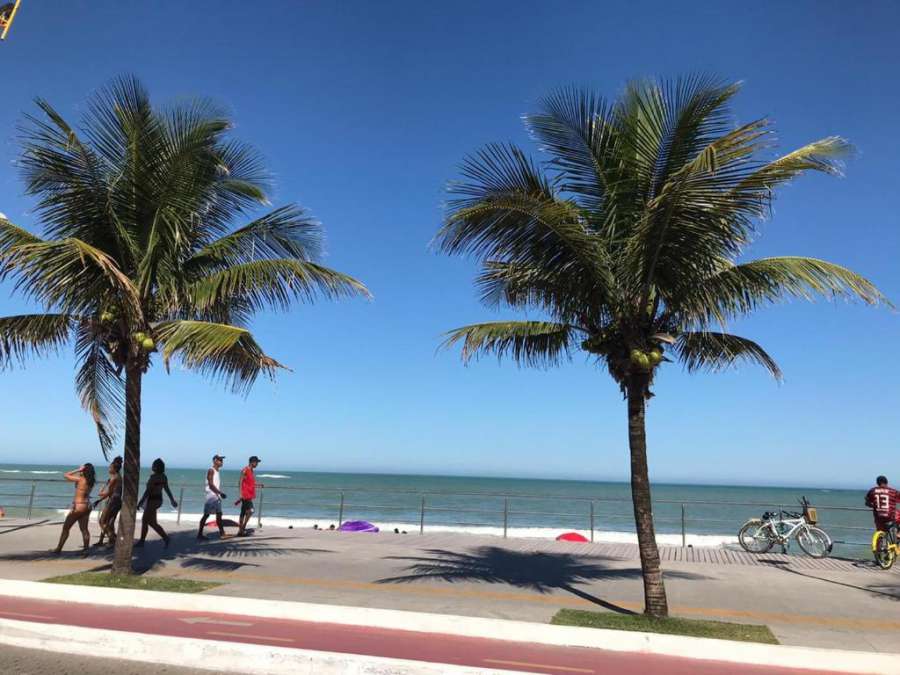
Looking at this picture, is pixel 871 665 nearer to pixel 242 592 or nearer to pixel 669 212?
pixel 669 212

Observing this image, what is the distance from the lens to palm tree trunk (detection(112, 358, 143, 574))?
1012 centimetres

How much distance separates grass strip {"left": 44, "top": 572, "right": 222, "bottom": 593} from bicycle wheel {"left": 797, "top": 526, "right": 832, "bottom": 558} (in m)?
13.2

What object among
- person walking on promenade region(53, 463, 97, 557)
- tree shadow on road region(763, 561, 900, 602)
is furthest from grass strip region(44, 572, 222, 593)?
tree shadow on road region(763, 561, 900, 602)

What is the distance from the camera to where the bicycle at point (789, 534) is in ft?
52.0

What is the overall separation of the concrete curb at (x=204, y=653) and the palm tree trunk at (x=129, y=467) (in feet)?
9.62

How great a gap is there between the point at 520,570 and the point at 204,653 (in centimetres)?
672

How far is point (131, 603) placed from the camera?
8.51 m

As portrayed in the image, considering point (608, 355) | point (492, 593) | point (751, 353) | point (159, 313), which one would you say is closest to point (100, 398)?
point (159, 313)

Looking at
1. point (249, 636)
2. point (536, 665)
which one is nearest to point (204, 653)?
point (249, 636)

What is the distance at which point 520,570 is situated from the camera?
1195 cm

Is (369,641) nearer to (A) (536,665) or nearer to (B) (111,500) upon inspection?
(A) (536,665)

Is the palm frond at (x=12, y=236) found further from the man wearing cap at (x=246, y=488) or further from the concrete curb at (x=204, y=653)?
the man wearing cap at (x=246, y=488)

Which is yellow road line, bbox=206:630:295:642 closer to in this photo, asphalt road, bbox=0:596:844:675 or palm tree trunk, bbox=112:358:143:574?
asphalt road, bbox=0:596:844:675

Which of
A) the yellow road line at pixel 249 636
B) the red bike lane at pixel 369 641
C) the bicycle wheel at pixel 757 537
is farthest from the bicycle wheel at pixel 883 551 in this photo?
the yellow road line at pixel 249 636
